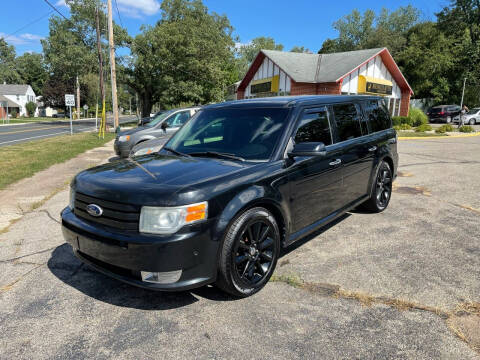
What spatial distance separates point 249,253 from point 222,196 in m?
0.63

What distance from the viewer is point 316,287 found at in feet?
10.7

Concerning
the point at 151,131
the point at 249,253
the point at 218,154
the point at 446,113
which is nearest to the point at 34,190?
the point at 151,131

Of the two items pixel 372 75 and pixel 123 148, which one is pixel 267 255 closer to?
pixel 123 148

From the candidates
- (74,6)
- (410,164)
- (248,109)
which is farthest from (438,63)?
(248,109)

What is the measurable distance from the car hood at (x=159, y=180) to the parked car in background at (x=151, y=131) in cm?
735

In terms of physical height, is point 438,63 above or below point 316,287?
above

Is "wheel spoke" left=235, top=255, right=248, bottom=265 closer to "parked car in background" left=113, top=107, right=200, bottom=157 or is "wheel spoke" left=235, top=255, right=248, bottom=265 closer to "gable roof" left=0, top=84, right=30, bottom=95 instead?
"parked car in background" left=113, top=107, right=200, bottom=157

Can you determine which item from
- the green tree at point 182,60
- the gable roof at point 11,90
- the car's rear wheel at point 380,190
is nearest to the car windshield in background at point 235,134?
the car's rear wheel at point 380,190

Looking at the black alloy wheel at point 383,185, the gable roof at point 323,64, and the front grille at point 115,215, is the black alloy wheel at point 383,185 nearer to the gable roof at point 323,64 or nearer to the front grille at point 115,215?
the front grille at point 115,215

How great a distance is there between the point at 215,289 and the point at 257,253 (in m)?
0.55

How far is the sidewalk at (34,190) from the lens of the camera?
5.82m

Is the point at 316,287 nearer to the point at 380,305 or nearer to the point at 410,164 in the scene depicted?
the point at 380,305

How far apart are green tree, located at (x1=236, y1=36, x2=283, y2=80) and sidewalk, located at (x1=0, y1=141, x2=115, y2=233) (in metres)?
79.6

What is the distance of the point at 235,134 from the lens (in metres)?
3.74
